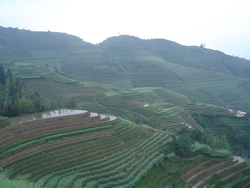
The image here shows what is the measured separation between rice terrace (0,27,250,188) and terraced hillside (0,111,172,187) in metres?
0.09

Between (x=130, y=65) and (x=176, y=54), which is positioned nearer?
→ (x=130, y=65)

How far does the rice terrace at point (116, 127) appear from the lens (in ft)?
71.9

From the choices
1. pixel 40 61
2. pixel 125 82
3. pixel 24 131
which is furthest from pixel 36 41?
pixel 24 131

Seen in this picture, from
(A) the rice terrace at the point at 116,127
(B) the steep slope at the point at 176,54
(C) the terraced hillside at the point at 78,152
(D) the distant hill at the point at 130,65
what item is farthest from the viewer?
(B) the steep slope at the point at 176,54

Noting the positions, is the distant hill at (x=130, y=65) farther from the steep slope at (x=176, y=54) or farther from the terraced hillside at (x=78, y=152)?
the terraced hillside at (x=78, y=152)

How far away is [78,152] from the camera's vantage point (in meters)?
24.1

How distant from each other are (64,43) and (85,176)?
367 ft

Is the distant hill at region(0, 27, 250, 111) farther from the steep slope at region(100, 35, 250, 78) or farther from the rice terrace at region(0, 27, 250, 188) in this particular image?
the rice terrace at region(0, 27, 250, 188)

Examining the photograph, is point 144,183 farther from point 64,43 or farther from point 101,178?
point 64,43

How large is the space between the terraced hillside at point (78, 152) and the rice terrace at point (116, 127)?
9 centimetres

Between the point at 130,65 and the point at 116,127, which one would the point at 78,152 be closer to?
the point at 116,127

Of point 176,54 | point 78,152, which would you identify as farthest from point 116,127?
Result: point 176,54

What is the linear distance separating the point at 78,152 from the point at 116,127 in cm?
770

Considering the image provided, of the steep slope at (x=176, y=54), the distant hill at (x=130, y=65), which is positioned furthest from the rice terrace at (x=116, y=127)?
the steep slope at (x=176, y=54)
